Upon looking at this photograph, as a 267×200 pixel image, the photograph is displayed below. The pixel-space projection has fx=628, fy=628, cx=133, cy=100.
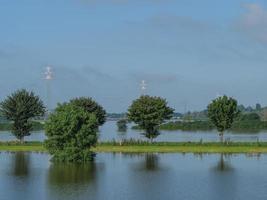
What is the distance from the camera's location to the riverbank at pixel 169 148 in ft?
230

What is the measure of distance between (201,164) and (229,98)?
2352 centimetres

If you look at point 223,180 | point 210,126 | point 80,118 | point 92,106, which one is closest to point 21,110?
point 92,106

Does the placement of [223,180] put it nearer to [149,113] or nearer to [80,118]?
[80,118]

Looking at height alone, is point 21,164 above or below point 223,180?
above

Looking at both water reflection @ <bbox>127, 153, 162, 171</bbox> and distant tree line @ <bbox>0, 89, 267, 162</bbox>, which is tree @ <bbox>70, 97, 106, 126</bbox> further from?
water reflection @ <bbox>127, 153, 162, 171</bbox>

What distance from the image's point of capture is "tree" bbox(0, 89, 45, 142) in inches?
3221

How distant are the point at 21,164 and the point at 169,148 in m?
20.6

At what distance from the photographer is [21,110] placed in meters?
81.8

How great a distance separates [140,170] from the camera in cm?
5216

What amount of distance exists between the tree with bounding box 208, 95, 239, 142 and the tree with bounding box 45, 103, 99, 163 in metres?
22.0

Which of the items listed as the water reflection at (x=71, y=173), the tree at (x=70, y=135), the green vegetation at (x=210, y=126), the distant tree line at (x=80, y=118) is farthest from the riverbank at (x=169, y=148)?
the green vegetation at (x=210, y=126)

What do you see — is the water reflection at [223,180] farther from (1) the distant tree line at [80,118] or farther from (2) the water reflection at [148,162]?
(1) the distant tree line at [80,118]

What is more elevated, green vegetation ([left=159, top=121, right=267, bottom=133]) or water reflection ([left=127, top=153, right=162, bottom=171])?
green vegetation ([left=159, top=121, right=267, bottom=133])

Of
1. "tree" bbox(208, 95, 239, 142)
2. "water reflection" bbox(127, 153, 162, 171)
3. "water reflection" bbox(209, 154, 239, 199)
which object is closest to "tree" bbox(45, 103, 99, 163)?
"water reflection" bbox(127, 153, 162, 171)
